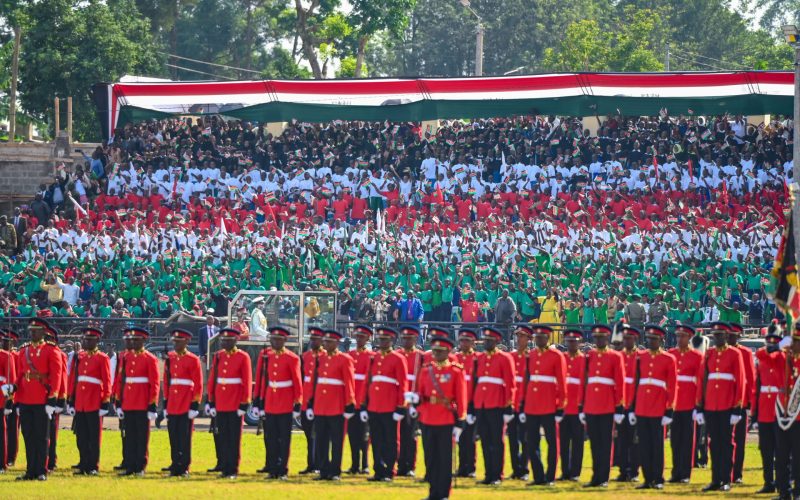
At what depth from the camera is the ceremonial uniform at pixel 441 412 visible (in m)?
14.0

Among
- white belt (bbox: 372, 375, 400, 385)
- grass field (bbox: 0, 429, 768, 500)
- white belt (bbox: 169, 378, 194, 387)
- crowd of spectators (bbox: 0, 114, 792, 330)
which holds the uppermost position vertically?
crowd of spectators (bbox: 0, 114, 792, 330)

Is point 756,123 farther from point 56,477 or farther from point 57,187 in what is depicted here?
point 56,477

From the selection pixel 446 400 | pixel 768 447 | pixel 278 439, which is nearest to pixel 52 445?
pixel 278 439

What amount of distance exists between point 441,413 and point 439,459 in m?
0.45

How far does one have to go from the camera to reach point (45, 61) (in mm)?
46656

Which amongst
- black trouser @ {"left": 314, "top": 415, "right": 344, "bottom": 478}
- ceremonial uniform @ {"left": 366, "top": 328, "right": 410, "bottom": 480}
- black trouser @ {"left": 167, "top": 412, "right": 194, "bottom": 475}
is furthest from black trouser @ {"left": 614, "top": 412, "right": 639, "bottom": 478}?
black trouser @ {"left": 167, "top": 412, "right": 194, "bottom": 475}

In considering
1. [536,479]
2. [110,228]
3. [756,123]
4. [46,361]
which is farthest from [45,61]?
[536,479]

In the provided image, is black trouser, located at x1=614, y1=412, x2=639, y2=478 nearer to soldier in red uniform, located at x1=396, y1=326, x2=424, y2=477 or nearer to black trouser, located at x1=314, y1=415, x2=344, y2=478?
soldier in red uniform, located at x1=396, y1=326, x2=424, y2=477

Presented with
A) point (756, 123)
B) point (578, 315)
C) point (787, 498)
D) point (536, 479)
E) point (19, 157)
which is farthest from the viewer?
point (19, 157)

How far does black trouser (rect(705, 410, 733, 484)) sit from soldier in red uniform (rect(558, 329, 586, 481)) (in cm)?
142

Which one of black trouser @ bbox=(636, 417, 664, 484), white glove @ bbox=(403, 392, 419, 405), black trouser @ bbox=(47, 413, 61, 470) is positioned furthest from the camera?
black trouser @ bbox=(47, 413, 61, 470)

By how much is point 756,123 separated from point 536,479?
2532cm

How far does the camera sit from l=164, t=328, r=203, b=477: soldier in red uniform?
53.5 feet

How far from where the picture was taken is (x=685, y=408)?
15516 mm
